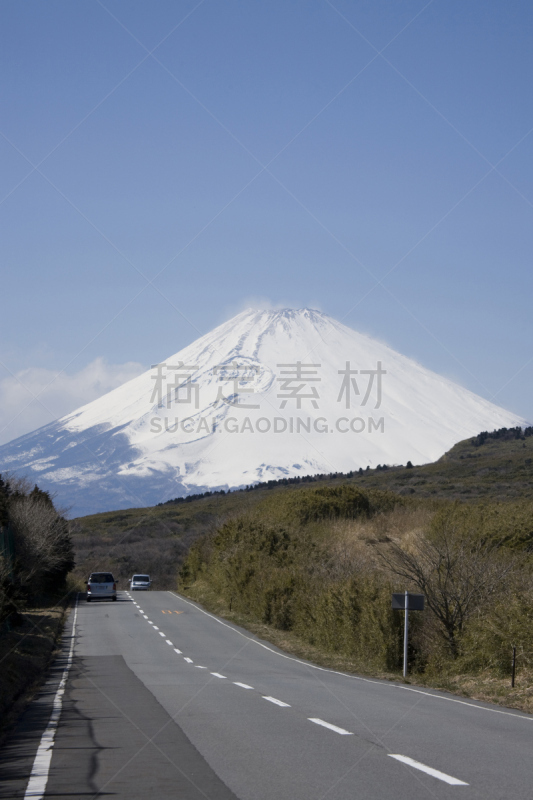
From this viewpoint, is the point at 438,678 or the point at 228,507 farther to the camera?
the point at 228,507

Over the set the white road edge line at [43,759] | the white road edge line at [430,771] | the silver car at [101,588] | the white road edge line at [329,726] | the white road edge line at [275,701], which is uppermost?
the silver car at [101,588]

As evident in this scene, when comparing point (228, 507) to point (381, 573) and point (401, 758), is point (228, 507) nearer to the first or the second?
point (381, 573)

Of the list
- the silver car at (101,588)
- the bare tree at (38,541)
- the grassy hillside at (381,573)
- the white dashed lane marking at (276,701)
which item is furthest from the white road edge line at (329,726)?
the silver car at (101,588)

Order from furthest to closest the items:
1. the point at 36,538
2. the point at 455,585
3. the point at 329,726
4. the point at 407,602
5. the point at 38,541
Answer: the point at 38,541
the point at 36,538
the point at 455,585
the point at 407,602
the point at 329,726

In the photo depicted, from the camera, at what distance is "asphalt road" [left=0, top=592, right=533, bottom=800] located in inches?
247

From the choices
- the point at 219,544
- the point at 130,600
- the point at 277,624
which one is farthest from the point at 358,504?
the point at 277,624

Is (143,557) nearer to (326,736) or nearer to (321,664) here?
(321,664)

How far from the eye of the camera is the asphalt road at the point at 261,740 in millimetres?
6266

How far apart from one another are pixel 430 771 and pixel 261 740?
2.12m

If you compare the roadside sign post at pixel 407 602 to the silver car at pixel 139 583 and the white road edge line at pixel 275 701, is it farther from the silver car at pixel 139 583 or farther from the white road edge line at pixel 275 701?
the silver car at pixel 139 583

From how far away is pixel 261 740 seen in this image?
8211 mm

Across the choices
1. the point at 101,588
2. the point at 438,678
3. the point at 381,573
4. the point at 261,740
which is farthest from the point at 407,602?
the point at 101,588

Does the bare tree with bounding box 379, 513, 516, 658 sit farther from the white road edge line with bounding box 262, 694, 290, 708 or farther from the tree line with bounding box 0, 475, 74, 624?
the tree line with bounding box 0, 475, 74, 624

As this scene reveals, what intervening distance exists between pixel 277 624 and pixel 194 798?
24.4 m
